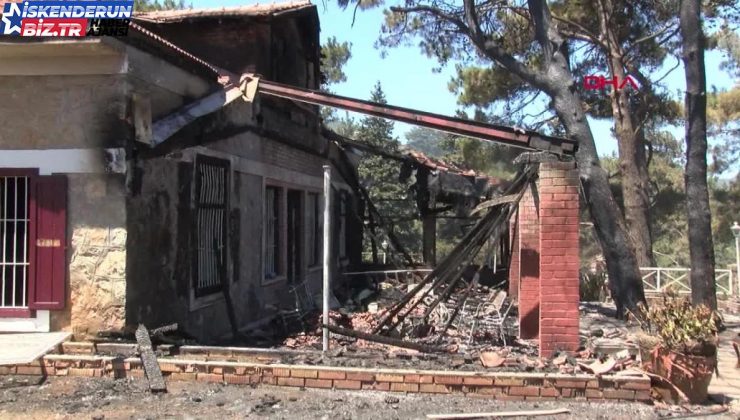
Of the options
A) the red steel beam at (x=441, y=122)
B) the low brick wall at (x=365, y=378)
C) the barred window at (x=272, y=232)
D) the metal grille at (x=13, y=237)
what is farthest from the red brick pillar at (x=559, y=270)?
the metal grille at (x=13, y=237)

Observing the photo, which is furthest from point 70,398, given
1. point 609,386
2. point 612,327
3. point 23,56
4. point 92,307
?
point 612,327

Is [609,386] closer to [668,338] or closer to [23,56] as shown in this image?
[668,338]

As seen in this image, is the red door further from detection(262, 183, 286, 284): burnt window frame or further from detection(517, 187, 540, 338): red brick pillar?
detection(517, 187, 540, 338): red brick pillar

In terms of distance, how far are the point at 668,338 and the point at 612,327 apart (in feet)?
15.1

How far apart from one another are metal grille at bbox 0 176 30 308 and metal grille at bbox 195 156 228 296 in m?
2.05

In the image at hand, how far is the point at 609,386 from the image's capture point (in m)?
5.91

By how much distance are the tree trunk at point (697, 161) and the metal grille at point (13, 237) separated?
9.96 meters

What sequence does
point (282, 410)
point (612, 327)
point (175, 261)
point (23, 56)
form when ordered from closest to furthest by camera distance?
point (282, 410)
point (23, 56)
point (175, 261)
point (612, 327)

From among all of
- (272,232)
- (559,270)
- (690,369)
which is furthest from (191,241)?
(690,369)

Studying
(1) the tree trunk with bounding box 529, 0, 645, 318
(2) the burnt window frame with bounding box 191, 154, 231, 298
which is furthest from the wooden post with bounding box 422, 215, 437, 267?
(2) the burnt window frame with bounding box 191, 154, 231, 298

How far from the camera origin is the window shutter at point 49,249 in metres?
7.06

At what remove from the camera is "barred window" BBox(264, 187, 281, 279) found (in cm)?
1146

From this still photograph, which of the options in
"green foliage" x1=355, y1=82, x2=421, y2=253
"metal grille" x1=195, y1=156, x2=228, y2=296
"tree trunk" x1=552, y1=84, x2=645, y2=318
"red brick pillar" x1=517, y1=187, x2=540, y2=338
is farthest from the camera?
"green foliage" x1=355, y1=82, x2=421, y2=253

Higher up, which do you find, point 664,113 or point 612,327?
point 664,113
